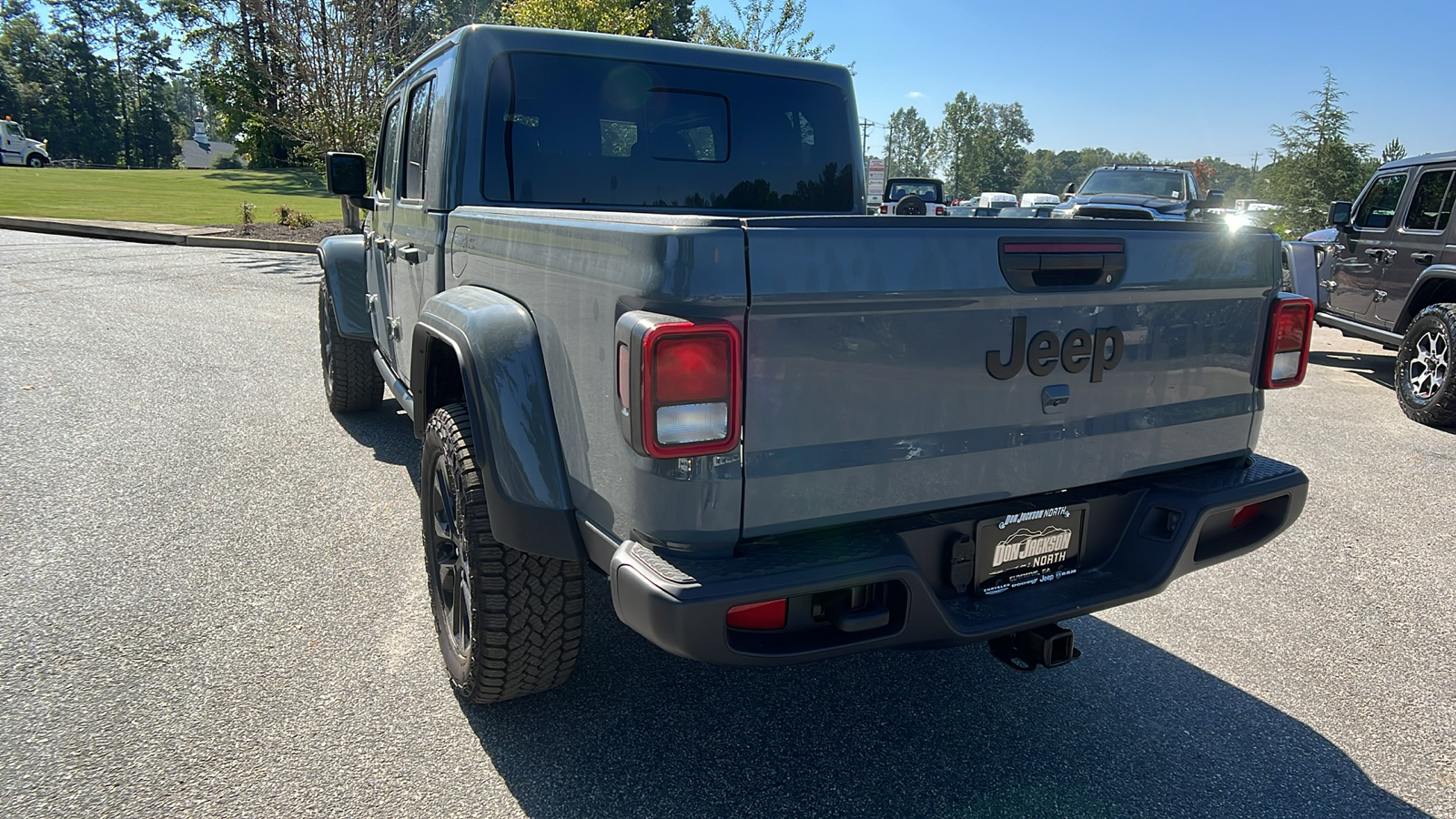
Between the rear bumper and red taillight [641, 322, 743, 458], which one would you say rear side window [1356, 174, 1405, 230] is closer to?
the rear bumper

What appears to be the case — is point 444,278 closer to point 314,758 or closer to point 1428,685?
point 314,758

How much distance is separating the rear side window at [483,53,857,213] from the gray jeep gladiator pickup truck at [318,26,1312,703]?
0.34 ft

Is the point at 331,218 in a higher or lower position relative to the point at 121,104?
lower

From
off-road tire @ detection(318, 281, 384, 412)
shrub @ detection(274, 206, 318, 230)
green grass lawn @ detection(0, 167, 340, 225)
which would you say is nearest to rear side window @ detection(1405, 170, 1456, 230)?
off-road tire @ detection(318, 281, 384, 412)

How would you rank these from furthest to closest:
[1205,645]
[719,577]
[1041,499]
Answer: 1. [1205,645]
2. [1041,499]
3. [719,577]

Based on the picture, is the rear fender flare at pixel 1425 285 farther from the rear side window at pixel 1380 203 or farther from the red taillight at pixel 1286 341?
the red taillight at pixel 1286 341

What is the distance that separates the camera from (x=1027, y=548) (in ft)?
8.07

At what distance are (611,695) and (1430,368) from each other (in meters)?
7.12

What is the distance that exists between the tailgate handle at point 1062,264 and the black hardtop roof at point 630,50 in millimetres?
1921

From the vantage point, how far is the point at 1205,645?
→ 11.2 ft

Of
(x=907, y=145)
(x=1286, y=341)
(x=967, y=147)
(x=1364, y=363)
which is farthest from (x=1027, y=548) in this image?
→ (x=907, y=145)

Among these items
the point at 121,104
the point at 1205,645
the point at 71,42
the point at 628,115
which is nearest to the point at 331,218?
the point at 628,115

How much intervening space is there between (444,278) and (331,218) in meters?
21.7

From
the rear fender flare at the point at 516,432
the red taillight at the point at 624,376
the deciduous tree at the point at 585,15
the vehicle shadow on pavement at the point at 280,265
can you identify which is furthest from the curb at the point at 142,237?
the red taillight at the point at 624,376
